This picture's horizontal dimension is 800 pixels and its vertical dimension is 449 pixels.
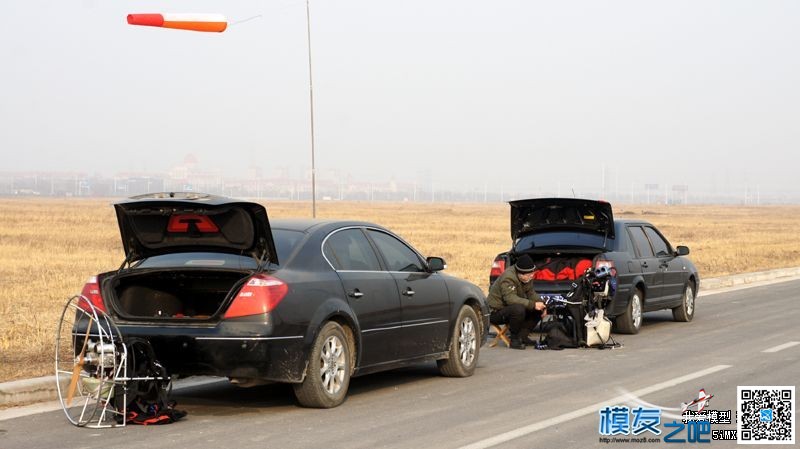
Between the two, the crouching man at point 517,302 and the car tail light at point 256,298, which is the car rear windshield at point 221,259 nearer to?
the car tail light at point 256,298

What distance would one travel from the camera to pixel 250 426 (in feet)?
28.8

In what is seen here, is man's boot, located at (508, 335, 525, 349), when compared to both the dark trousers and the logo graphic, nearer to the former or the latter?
the dark trousers

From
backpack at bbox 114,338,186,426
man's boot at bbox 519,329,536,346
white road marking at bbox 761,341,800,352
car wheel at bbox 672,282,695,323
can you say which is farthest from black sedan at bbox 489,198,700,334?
backpack at bbox 114,338,186,426

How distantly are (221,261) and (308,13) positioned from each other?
1227 cm

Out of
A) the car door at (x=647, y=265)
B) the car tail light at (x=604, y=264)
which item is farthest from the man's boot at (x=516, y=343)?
the car door at (x=647, y=265)

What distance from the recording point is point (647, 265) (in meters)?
16.5

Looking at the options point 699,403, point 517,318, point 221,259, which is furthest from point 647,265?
point 221,259

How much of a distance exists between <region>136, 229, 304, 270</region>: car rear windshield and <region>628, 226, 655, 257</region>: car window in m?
7.73

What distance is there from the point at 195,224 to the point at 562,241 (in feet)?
23.5

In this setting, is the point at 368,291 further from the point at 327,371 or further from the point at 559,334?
the point at 559,334

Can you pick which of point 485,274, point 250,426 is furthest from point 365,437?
point 485,274

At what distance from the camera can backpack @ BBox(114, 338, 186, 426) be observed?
8805 mm

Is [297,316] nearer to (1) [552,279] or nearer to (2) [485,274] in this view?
(1) [552,279]

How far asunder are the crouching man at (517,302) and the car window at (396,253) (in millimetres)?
2811
